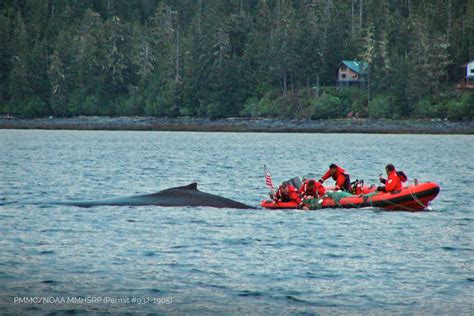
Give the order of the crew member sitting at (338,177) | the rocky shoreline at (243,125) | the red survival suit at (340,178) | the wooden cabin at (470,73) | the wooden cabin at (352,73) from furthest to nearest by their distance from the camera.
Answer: the wooden cabin at (352,73) → the wooden cabin at (470,73) → the rocky shoreline at (243,125) → the red survival suit at (340,178) → the crew member sitting at (338,177)

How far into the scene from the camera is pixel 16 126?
607 ft

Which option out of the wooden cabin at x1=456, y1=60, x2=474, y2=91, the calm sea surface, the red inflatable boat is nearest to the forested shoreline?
the wooden cabin at x1=456, y1=60, x2=474, y2=91

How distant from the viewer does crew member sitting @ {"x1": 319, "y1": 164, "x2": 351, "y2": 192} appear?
36.4 meters

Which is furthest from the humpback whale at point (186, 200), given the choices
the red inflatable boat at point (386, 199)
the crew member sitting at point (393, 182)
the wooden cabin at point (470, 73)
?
the wooden cabin at point (470, 73)

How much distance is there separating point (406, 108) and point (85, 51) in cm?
6912

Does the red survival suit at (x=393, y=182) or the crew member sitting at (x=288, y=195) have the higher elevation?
the red survival suit at (x=393, y=182)

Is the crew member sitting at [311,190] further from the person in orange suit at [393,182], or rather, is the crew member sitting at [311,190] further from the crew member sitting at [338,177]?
the person in orange suit at [393,182]

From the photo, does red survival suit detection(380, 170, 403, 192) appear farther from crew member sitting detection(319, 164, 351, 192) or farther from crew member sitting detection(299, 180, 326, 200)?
crew member sitting detection(299, 180, 326, 200)

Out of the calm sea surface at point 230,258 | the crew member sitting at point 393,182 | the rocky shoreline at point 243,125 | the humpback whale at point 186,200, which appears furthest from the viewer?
the rocky shoreline at point 243,125

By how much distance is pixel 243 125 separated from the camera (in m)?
167

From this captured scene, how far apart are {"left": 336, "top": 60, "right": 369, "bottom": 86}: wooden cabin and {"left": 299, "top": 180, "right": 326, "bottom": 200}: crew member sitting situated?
124720 millimetres

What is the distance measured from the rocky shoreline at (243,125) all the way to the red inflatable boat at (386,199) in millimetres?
112919

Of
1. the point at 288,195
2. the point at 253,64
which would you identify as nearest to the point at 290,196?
the point at 288,195

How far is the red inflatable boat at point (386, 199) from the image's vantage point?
35625 mm
